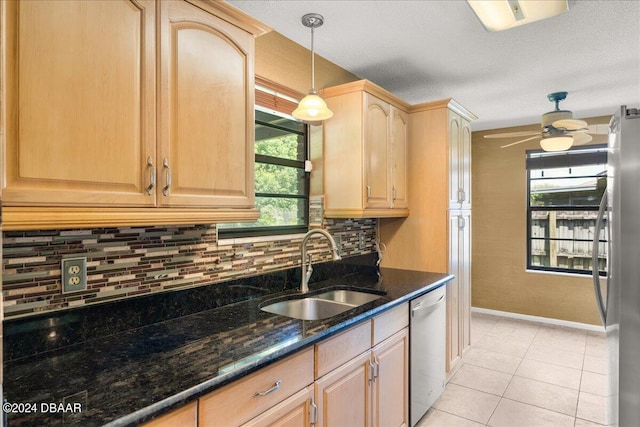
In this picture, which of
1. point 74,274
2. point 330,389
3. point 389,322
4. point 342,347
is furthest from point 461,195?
point 74,274

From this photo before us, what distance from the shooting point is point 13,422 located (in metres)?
0.89

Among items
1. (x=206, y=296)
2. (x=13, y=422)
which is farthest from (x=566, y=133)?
(x=13, y=422)

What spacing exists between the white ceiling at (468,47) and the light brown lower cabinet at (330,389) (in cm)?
168

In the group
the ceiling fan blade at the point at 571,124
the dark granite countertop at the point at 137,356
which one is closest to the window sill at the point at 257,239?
the dark granite countertop at the point at 137,356

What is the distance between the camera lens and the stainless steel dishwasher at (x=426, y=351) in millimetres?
2262

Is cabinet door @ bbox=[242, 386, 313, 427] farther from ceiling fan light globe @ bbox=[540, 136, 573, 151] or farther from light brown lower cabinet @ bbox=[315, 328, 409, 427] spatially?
ceiling fan light globe @ bbox=[540, 136, 573, 151]

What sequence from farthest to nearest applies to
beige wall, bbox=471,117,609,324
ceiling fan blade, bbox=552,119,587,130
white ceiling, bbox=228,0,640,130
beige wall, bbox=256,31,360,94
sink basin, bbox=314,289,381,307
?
beige wall, bbox=471,117,609,324 < ceiling fan blade, bbox=552,119,587,130 < sink basin, bbox=314,289,381,307 < beige wall, bbox=256,31,360,94 < white ceiling, bbox=228,0,640,130

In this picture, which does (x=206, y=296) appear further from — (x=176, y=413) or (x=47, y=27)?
(x=47, y=27)

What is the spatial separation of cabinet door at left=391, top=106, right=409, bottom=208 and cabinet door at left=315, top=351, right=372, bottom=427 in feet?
4.56

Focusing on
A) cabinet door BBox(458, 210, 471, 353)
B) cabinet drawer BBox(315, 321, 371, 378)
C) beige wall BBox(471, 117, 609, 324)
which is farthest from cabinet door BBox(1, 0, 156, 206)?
beige wall BBox(471, 117, 609, 324)

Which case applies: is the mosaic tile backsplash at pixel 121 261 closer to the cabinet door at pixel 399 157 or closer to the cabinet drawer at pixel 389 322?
the cabinet drawer at pixel 389 322

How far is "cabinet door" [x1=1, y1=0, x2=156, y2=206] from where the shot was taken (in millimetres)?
959

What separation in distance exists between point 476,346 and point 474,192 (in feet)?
6.93

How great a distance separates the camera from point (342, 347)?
166 cm
